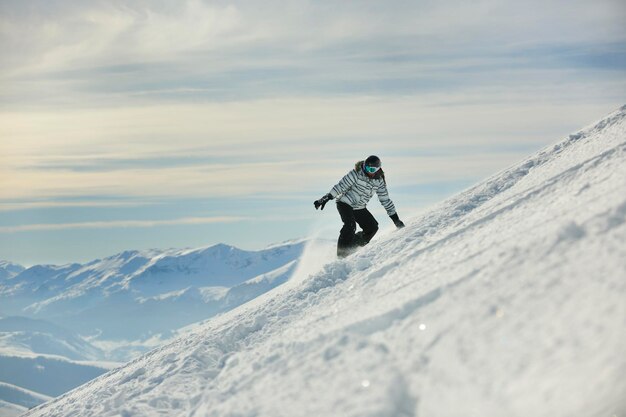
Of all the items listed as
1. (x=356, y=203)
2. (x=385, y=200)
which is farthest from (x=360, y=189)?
(x=385, y=200)

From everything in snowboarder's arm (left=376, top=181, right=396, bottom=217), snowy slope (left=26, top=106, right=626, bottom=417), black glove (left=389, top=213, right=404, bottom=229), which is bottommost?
snowy slope (left=26, top=106, right=626, bottom=417)

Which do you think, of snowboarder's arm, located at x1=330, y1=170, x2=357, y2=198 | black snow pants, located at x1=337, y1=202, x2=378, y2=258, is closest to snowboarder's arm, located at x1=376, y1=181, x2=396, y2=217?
black snow pants, located at x1=337, y1=202, x2=378, y2=258

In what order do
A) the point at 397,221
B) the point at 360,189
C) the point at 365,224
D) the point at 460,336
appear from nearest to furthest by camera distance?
the point at 460,336
the point at 397,221
the point at 360,189
the point at 365,224

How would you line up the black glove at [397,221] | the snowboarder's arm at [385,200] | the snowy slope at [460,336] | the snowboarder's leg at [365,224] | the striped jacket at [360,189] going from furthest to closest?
the snowboarder's leg at [365,224]
the snowboarder's arm at [385,200]
the striped jacket at [360,189]
the black glove at [397,221]
the snowy slope at [460,336]

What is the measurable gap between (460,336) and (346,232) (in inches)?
366

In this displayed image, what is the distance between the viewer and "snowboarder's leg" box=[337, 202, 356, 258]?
14.6 meters

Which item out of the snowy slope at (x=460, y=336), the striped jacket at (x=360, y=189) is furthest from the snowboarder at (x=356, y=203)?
the snowy slope at (x=460, y=336)

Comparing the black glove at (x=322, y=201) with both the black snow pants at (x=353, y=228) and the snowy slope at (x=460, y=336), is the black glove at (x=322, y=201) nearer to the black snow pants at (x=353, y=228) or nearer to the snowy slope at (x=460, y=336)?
the black snow pants at (x=353, y=228)

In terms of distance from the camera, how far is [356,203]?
14.6 meters

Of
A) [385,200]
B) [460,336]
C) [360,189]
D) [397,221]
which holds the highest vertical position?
[360,189]

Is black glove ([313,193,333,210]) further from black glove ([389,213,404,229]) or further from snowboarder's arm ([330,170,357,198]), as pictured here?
black glove ([389,213,404,229])

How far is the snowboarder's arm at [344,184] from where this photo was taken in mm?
14445

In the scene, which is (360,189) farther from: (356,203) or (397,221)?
(397,221)

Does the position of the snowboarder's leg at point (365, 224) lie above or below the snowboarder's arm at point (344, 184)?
below
